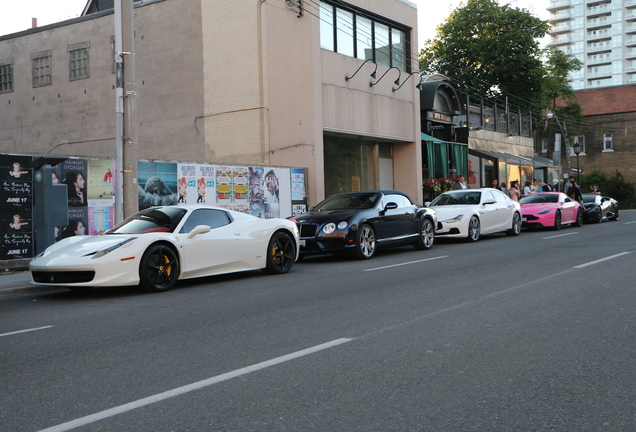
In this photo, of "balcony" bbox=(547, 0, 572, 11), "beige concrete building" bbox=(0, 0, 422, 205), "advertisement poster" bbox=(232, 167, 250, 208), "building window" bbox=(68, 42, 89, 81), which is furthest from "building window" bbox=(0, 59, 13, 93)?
"balcony" bbox=(547, 0, 572, 11)

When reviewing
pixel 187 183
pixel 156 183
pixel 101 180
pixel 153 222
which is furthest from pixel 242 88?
pixel 153 222

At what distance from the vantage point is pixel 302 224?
550 inches

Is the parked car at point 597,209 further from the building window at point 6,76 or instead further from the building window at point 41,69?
the building window at point 6,76

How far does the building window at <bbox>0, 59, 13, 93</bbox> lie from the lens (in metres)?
28.3

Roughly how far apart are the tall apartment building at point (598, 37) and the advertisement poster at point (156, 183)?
99094mm

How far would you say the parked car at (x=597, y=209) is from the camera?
25719 millimetres

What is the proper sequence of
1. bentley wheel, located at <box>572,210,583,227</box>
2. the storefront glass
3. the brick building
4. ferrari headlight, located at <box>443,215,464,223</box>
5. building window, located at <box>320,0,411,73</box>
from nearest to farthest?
ferrari headlight, located at <box>443,215,464,223</box>, building window, located at <box>320,0,411,73</box>, bentley wheel, located at <box>572,210,583,227</box>, the storefront glass, the brick building

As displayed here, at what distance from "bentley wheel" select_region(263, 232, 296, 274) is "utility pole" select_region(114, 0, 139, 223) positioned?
2.78 m

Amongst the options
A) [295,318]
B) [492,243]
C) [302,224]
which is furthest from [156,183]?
[295,318]

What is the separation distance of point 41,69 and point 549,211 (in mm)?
20493

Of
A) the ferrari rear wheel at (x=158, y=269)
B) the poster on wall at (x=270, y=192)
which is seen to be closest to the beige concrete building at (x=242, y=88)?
the poster on wall at (x=270, y=192)

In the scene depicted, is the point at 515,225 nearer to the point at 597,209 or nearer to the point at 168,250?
the point at 597,209

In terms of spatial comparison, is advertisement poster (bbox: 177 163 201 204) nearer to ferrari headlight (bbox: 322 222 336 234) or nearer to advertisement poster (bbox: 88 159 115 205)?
advertisement poster (bbox: 88 159 115 205)

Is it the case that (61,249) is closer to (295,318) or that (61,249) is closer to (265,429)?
(295,318)
